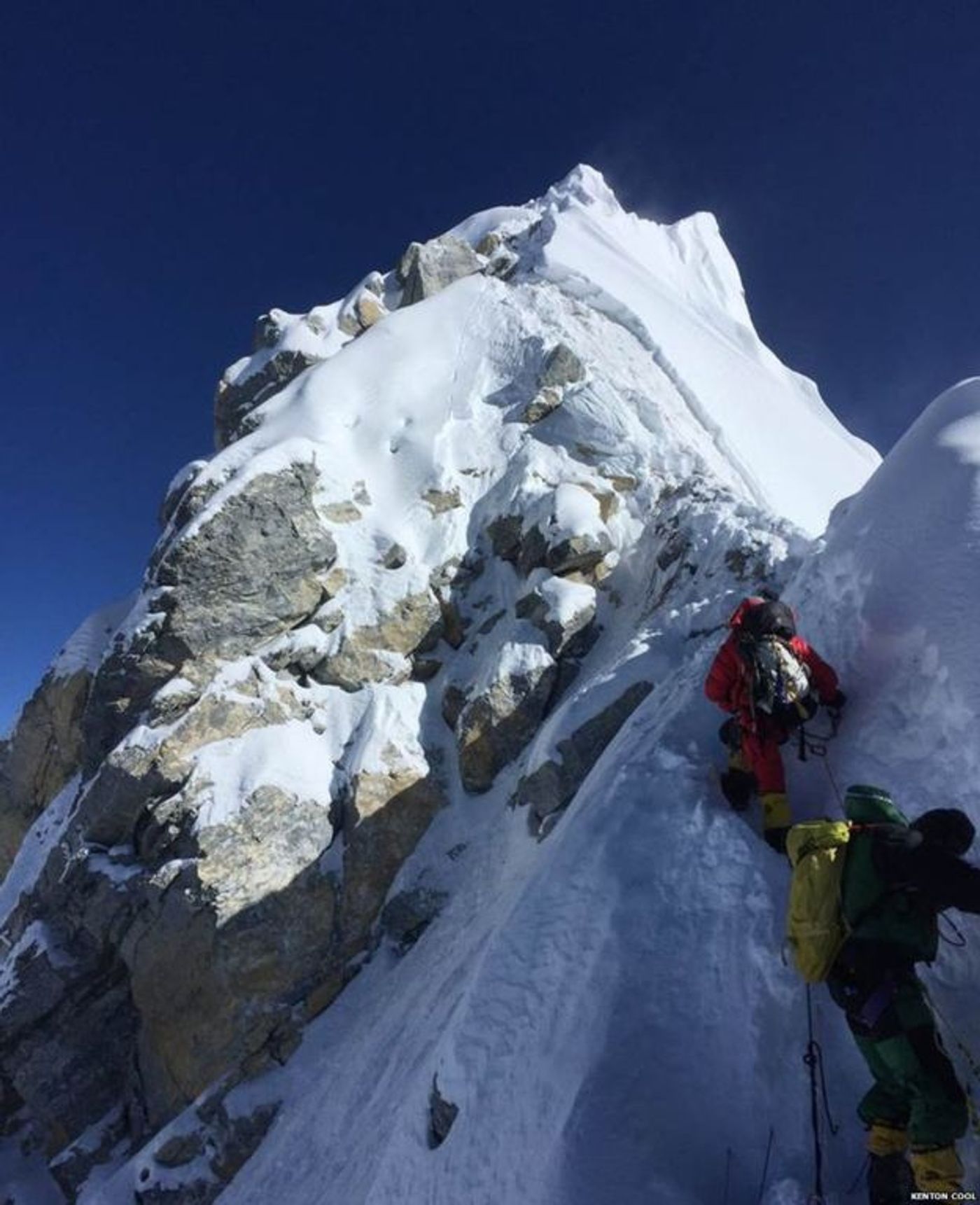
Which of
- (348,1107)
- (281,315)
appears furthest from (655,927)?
(281,315)

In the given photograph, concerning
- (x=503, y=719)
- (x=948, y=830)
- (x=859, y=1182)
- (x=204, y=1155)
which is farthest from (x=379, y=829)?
(x=948, y=830)

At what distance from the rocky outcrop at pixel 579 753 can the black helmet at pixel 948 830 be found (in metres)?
6.89

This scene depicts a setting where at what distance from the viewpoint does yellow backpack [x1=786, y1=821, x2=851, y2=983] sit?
13.3 feet

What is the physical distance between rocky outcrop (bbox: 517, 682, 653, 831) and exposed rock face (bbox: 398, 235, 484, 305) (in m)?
25.4

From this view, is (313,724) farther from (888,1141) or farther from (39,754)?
(888,1141)

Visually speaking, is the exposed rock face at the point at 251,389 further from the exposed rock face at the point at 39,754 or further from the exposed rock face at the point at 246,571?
the exposed rock face at the point at 246,571

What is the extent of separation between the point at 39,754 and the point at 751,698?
21912 millimetres

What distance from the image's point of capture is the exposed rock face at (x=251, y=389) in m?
30.5

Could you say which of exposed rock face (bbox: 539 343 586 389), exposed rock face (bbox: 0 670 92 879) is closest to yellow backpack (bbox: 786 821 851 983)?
exposed rock face (bbox: 539 343 586 389)

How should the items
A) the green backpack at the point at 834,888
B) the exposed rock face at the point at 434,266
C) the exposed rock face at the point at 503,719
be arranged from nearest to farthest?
the green backpack at the point at 834,888 < the exposed rock face at the point at 503,719 < the exposed rock face at the point at 434,266

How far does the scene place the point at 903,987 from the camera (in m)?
3.81

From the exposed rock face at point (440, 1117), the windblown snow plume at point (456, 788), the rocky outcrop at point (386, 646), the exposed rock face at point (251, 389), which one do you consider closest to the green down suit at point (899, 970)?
the windblown snow plume at point (456, 788)

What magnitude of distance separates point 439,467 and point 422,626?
17.5 ft

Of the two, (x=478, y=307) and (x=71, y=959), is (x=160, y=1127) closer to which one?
(x=71, y=959)
